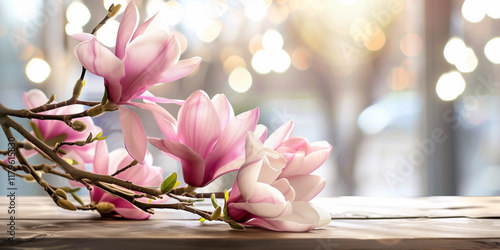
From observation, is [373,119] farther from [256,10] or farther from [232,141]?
[232,141]

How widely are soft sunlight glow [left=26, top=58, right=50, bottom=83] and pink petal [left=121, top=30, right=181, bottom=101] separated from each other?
1.61m

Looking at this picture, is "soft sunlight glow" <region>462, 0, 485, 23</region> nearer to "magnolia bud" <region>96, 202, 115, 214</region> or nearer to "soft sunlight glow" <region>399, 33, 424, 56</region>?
"soft sunlight glow" <region>399, 33, 424, 56</region>

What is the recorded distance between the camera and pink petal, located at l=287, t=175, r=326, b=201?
0.30 meters

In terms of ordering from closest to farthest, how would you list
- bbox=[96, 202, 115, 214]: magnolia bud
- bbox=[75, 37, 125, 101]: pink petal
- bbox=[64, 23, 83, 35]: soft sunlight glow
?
bbox=[75, 37, 125, 101]: pink petal
bbox=[96, 202, 115, 214]: magnolia bud
bbox=[64, 23, 83, 35]: soft sunlight glow

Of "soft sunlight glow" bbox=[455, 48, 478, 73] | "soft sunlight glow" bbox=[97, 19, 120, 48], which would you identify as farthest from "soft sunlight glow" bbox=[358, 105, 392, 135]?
"soft sunlight glow" bbox=[97, 19, 120, 48]

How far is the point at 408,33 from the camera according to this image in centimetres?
179

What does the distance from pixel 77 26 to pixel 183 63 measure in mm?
1587

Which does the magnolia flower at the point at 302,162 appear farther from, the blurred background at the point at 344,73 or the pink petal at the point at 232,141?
the blurred background at the point at 344,73

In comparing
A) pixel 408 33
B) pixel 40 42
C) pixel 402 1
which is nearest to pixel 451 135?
pixel 408 33

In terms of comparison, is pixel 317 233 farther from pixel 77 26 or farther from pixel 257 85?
pixel 77 26

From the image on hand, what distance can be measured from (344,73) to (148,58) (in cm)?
156

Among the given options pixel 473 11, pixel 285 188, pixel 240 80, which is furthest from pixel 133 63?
pixel 473 11

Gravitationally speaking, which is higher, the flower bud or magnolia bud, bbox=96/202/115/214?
the flower bud

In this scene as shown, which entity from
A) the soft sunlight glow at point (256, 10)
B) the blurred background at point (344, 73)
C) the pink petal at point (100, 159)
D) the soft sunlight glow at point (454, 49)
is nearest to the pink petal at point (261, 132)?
the pink petal at point (100, 159)
